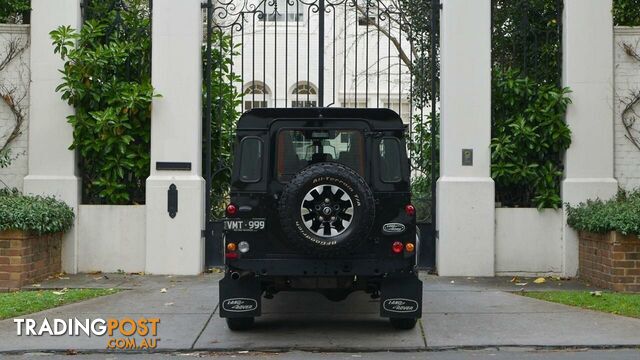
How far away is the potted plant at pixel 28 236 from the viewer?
11875mm

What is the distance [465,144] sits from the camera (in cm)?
1324

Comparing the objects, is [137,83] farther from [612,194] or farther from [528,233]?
[612,194]

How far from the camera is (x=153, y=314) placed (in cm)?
1048

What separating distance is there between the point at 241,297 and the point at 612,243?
5266 millimetres

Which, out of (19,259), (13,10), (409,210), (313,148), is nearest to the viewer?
(409,210)

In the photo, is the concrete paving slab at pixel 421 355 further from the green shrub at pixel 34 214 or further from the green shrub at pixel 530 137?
the green shrub at pixel 530 137

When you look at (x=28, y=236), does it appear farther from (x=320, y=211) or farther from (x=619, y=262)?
(x=619, y=262)

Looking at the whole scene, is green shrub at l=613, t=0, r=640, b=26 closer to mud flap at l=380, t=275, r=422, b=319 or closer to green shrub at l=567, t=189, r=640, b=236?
green shrub at l=567, t=189, r=640, b=236

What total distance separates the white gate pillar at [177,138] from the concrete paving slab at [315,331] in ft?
8.21

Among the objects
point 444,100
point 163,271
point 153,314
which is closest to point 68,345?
point 153,314

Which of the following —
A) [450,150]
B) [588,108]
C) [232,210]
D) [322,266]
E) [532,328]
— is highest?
[588,108]

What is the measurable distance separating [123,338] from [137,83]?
549cm

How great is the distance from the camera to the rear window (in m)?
9.08

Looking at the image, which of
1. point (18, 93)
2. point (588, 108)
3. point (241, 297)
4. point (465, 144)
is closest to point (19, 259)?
point (18, 93)
